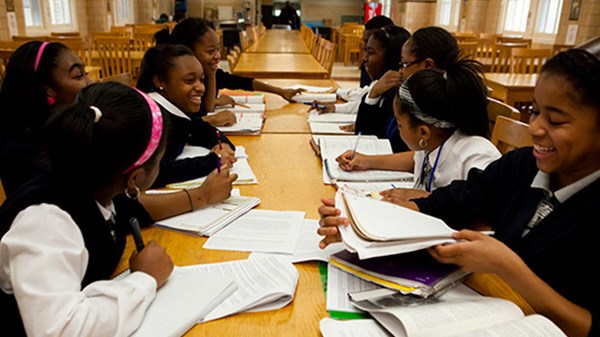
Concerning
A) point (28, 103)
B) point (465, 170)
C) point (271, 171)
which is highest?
point (28, 103)

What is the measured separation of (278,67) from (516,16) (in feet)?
18.6

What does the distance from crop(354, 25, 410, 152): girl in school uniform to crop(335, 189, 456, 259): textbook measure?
0.88 metres

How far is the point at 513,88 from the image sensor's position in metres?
3.54

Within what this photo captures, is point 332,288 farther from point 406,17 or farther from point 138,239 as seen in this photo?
point 406,17

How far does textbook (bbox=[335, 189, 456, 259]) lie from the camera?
818mm

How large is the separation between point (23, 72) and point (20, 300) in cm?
93

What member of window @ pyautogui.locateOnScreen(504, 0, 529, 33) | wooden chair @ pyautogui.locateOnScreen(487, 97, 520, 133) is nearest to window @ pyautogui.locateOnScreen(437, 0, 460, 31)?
window @ pyautogui.locateOnScreen(504, 0, 529, 33)

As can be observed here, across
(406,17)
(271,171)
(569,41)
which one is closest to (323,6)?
(406,17)

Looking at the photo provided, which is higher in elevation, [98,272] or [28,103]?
[28,103]

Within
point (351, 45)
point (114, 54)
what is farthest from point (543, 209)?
point (351, 45)

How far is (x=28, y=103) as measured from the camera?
136cm

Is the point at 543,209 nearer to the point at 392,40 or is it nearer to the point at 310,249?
the point at 310,249

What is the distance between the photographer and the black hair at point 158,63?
173cm

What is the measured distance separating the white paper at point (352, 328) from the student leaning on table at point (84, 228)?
12.1 inches
